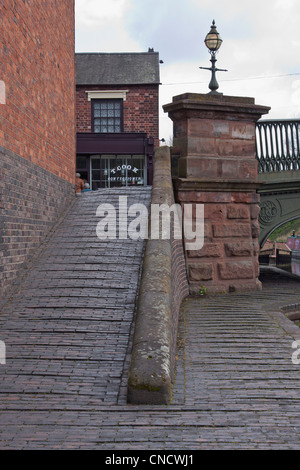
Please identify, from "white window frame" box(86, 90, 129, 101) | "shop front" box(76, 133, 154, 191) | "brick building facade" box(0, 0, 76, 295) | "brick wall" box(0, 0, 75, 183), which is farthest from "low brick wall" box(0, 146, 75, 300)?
"white window frame" box(86, 90, 129, 101)

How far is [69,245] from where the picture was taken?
28.1ft

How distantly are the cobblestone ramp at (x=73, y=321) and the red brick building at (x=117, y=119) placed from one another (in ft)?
38.6

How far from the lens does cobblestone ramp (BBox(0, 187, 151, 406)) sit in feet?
14.9

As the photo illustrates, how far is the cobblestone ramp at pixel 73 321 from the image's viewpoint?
4531 mm

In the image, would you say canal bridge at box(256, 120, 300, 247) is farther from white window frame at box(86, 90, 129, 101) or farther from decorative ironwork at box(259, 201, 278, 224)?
white window frame at box(86, 90, 129, 101)

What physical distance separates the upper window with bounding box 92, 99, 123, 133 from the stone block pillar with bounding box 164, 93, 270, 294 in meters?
12.4

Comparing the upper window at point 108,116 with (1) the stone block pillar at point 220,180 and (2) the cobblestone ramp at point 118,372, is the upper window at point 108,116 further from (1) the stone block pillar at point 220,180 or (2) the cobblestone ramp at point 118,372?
(2) the cobblestone ramp at point 118,372

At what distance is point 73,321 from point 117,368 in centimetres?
124

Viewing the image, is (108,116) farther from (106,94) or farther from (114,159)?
(114,159)

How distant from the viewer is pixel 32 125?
8438mm

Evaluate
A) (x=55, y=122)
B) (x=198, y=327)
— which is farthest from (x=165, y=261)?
(x=55, y=122)

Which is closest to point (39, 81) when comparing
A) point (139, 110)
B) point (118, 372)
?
point (118, 372)

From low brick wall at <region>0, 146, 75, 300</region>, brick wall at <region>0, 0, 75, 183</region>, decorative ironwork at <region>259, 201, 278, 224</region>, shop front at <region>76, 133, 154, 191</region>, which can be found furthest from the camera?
shop front at <region>76, 133, 154, 191</region>

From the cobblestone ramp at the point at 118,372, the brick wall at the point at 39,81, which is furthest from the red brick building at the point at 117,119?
the cobblestone ramp at the point at 118,372
